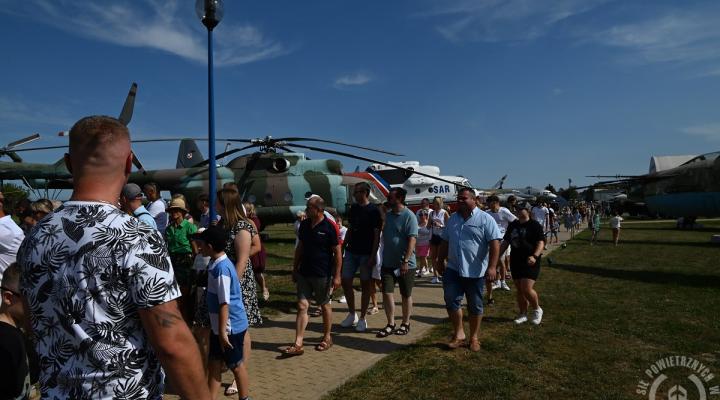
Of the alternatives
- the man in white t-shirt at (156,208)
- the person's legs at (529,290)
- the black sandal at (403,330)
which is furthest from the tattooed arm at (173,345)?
the person's legs at (529,290)

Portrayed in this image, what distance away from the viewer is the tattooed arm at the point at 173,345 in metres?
1.44

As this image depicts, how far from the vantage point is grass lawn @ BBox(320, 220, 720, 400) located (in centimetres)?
417

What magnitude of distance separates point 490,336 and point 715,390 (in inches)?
95.0

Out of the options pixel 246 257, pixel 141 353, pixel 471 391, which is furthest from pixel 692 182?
pixel 141 353

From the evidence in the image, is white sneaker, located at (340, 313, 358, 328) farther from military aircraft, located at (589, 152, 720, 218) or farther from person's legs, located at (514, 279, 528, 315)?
military aircraft, located at (589, 152, 720, 218)

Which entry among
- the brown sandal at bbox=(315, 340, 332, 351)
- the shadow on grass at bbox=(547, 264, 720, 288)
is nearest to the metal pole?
the brown sandal at bbox=(315, 340, 332, 351)

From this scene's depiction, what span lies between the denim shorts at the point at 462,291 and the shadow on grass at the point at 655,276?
6603mm

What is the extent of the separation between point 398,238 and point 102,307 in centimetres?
474

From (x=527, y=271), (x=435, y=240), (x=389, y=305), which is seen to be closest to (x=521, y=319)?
(x=527, y=271)

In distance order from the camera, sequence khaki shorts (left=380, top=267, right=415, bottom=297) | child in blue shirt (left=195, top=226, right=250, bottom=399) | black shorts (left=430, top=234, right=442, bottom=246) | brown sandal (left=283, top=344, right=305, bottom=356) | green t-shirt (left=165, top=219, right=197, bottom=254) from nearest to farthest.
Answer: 1. child in blue shirt (left=195, top=226, right=250, bottom=399)
2. brown sandal (left=283, top=344, right=305, bottom=356)
3. green t-shirt (left=165, top=219, right=197, bottom=254)
4. khaki shorts (left=380, top=267, right=415, bottom=297)
5. black shorts (left=430, top=234, right=442, bottom=246)

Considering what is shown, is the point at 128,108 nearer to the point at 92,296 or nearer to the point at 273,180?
the point at 273,180

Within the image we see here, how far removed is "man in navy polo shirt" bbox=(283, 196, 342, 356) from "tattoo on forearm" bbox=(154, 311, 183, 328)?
12.6ft

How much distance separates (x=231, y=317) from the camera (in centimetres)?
354

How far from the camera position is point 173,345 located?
1.45 metres
